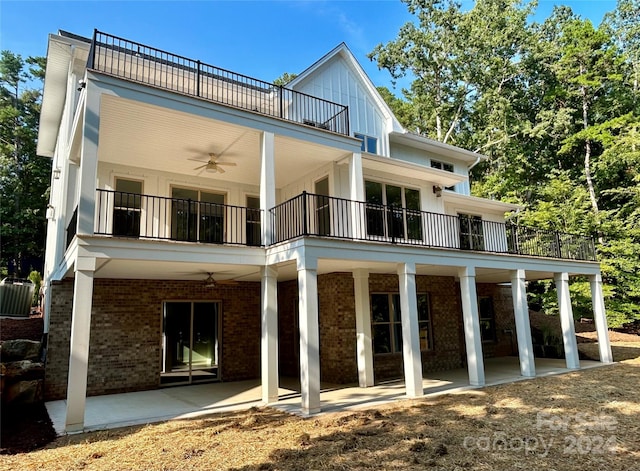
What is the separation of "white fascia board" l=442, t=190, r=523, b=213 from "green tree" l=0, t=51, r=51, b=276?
2625 cm

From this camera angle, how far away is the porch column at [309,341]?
771cm

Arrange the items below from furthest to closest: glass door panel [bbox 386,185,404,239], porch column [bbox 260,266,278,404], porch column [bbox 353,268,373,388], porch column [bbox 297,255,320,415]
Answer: glass door panel [bbox 386,185,404,239], porch column [bbox 353,268,373,388], porch column [bbox 260,266,278,404], porch column [bbox 297,255,320,415]

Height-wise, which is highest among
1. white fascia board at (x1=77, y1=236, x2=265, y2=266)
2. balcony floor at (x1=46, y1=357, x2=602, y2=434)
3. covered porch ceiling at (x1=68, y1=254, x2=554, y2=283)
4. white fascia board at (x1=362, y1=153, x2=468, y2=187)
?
white fascia board at (x1=362, y1=153, x2=468, y2=187)

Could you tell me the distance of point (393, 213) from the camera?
13102mm

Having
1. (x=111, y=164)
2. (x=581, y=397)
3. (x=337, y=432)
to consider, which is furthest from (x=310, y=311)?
(x=111, y=164)

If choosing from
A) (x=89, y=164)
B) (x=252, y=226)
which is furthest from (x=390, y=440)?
(x=252, y=226)

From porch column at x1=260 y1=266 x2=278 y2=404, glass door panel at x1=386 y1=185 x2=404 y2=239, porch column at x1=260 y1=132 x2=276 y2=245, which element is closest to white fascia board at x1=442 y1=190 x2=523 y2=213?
glass door panel at x1=386 y1=185 x2=404 y2=239

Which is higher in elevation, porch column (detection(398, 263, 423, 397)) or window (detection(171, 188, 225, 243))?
A: window (detection(171, 188, 225, 243))

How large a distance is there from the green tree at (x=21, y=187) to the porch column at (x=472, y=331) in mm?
28069

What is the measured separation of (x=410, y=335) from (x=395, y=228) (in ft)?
15.8

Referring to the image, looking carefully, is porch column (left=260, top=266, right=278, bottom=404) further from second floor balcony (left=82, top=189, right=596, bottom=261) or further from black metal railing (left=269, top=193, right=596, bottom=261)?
black metal railing (left=269, top=193, right=596, bottom=261)

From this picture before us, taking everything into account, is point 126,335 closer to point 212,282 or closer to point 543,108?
point 212,282

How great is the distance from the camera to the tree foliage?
20.8 m

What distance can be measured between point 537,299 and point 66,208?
20338 mm
